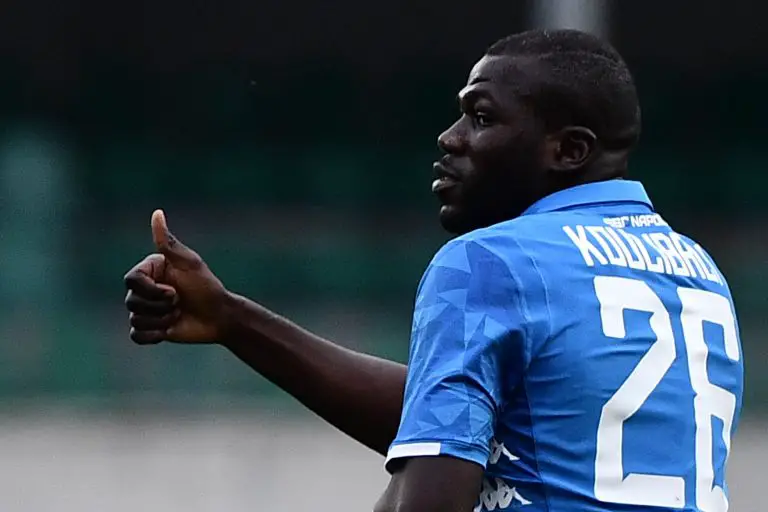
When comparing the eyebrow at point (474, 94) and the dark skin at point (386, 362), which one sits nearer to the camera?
the dark skin at point (386, 362)

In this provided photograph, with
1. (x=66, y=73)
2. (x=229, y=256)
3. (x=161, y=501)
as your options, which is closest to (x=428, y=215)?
(x=229, y=256)

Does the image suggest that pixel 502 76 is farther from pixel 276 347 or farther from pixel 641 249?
pixel 276 347

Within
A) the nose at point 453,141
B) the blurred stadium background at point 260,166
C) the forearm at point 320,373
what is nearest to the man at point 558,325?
the nose at point 453,141

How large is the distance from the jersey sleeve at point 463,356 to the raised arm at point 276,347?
661mm

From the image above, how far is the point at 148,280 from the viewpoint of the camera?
2.90m

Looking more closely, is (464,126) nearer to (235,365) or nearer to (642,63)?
(235,365)

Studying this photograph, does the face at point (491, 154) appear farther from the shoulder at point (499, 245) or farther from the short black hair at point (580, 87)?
the shoulder at point (499, 245)

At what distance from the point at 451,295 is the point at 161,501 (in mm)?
9659

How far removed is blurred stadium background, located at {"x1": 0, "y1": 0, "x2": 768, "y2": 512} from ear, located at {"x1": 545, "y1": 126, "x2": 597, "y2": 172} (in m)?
11.5

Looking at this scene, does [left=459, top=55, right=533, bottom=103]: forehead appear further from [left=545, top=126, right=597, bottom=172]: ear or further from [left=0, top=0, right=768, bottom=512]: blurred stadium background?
[left=0, top=0, right=768, bottom=512]: blurred stadium background

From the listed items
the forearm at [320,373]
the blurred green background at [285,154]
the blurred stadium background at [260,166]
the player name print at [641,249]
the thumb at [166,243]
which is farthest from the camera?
the blurred green background at [285,154]

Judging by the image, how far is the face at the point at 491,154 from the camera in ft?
8.65

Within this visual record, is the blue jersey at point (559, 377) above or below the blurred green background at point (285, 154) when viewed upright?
below

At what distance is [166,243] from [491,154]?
0.63 m
